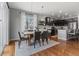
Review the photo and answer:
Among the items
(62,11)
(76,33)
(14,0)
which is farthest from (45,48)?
(14,0)

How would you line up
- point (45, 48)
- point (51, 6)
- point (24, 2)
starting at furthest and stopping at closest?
point (45, 48), point (51, 6), point (24, 2)

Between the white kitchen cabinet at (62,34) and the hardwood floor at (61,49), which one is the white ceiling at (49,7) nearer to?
the white kitchen cabinet at (62,34)

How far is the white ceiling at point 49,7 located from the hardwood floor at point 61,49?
952 mm

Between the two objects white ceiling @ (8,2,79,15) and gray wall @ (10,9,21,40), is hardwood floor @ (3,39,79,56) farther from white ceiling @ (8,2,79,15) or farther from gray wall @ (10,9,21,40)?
white ceiling @ (8,2,79,15)

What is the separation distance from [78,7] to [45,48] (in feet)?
5.09

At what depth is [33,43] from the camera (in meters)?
2.97

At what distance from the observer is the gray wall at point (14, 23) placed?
9.32ft

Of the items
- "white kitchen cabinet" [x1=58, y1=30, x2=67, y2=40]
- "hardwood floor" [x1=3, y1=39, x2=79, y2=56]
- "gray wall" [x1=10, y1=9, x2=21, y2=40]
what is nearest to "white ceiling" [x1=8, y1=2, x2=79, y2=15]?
"gray wall" [x1=10, y1=9, x2=21, y2=40]

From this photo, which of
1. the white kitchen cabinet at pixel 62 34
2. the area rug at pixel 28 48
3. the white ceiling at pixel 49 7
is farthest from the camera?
the white kitchen cabinet at pixel 62 34

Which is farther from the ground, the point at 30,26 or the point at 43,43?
the point at 30,26

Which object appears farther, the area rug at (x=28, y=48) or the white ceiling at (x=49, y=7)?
the area rug at (x=28, y=48)

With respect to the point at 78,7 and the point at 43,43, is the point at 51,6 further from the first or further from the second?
the point at 43,43

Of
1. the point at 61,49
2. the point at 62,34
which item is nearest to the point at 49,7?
the point at 62,34

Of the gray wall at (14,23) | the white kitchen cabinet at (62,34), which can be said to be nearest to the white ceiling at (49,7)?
the gray wall at (14,23)
